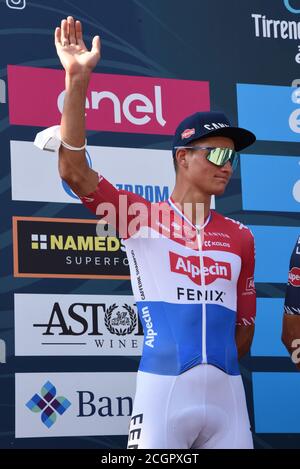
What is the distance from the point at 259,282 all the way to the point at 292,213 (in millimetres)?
398

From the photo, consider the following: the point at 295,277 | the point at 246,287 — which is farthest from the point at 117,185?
the point at 246,287

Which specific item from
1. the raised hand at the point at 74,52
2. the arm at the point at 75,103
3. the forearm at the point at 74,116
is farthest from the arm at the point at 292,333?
the raised hand at the point at 74,52

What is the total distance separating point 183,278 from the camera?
407 cm

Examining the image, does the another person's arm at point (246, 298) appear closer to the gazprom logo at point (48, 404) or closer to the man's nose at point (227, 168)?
the man's nose at point (227, 168)

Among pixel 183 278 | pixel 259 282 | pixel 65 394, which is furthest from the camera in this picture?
pixel 259 282

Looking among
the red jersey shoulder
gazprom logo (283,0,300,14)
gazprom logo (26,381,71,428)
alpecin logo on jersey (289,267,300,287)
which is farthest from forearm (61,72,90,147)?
gazprom logo (283,0,300,14)

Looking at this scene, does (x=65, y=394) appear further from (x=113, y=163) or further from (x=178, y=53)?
(x=178, y=53)

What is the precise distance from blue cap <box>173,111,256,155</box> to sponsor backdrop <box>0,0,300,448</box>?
1.02 metres

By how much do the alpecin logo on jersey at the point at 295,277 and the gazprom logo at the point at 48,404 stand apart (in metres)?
1.15

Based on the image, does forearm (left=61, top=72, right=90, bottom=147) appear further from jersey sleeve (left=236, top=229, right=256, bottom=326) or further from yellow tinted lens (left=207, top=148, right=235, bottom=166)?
jersey sleeve (left=236, top=229, right=256, bottom=326)

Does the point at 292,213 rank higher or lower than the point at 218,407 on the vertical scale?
higher
